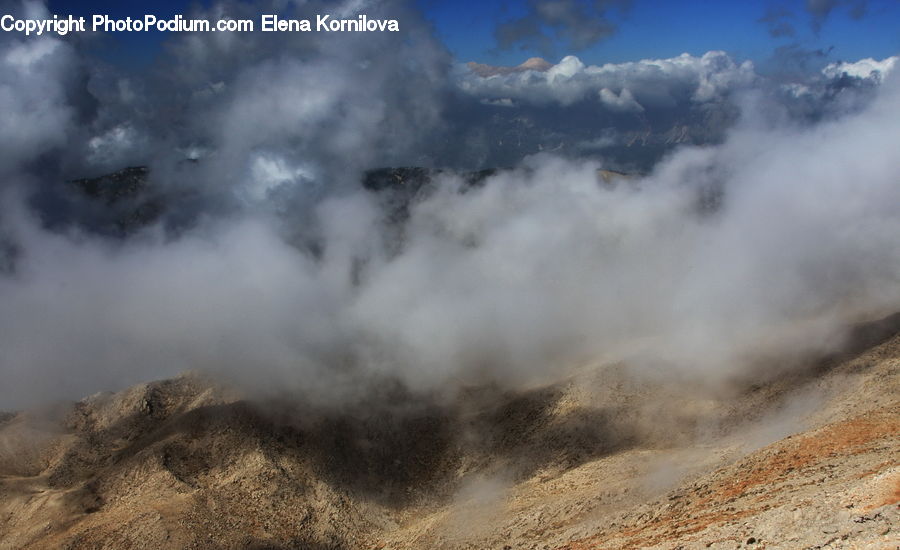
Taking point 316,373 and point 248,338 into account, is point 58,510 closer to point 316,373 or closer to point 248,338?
point 316,373

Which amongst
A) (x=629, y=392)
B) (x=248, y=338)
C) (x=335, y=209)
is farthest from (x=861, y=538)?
(x=335, y=209)

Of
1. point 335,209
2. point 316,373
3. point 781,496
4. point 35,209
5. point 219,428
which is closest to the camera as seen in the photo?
point 781,496

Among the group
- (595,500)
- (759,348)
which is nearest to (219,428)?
(595,500)

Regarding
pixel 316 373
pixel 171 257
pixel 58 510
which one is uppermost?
pixel 171 257

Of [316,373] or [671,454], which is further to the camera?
[316,373]

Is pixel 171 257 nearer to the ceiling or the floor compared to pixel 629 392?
nearer to the ceiling

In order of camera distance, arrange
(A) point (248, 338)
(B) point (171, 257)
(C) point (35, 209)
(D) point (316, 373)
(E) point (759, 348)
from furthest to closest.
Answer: (C) point (35, 209), (B) point (171, 257), (A) point (248, 338), (D) point (316, 373), (E) point (759, 348)

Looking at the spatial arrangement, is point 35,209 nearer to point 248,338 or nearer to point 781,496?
point 248,338
